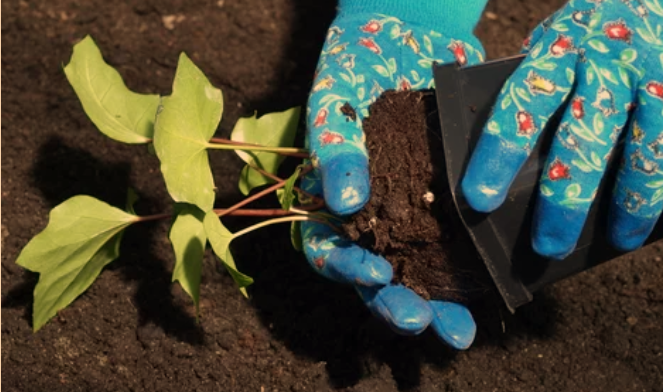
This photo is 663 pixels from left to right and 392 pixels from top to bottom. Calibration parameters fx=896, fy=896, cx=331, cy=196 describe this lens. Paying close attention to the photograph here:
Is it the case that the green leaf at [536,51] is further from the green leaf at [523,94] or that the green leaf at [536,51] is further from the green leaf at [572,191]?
the green leaf at [572,191]

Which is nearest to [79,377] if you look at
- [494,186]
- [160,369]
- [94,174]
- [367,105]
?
[160,369]

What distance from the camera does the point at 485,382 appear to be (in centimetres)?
157

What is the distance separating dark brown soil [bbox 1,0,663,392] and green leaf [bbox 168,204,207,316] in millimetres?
196

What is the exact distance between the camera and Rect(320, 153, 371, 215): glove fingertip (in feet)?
4.19

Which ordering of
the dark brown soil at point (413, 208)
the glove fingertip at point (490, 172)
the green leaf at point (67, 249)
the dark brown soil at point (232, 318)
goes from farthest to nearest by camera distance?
the dark brown soil at point (232, 318)
the green leaf at point (67, 249)
the dark brown soil at point (413, 208)
the glove fingertip at point (490, 172)

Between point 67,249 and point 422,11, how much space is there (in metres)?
0.75

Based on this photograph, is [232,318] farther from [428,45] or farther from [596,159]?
[596,159]

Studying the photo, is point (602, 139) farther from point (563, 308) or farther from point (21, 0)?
point (21, 0)

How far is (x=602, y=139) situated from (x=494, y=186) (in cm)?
16

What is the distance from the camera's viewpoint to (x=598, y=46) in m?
1.27

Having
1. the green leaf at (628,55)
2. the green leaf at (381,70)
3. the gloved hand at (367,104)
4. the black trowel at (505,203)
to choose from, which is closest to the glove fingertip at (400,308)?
the gloved hand at (367,104)

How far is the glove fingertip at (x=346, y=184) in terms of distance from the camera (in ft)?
4.19

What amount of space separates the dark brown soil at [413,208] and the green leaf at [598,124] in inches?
9.0

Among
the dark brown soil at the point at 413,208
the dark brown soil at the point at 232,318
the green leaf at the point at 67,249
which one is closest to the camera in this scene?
the dark brown soil at the point at 413,208
